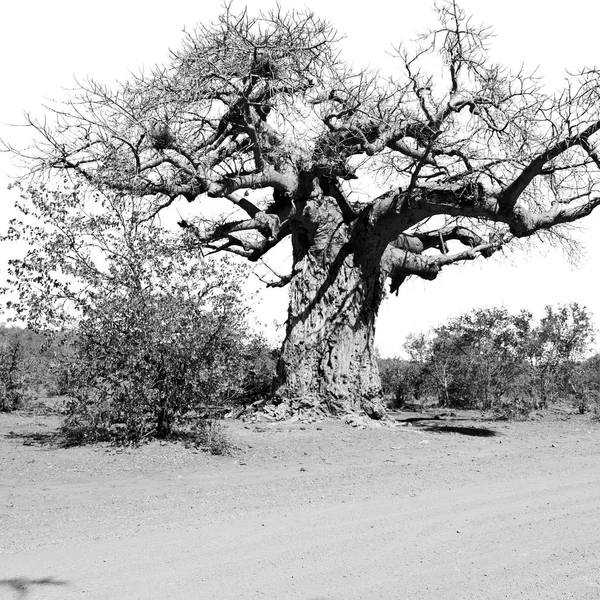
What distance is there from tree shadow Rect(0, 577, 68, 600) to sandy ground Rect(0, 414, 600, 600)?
0.10ft

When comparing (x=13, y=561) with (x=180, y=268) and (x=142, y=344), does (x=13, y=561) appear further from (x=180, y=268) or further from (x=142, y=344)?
(x=180, y=268)

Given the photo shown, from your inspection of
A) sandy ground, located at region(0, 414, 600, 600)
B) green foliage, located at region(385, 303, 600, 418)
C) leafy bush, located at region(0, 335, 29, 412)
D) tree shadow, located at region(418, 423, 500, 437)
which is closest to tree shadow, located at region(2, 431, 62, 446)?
sandy ground, located at region(0, 414, 600, 600)

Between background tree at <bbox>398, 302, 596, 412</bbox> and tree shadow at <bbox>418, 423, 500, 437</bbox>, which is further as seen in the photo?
background tree at <bbox>398, 302, 596, 412</bbox>

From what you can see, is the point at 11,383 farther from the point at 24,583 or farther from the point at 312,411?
the point at 24,583

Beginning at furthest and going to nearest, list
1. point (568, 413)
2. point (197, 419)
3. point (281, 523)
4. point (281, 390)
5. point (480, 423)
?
point (568, 413)
point (480, 423)
point (281, 390)
point (197, 419)
point (281, 523)

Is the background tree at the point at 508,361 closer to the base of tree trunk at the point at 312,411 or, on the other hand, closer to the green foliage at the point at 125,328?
the base of tree trunk at the point at 312,411

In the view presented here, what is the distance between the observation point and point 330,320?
11445 millimetres

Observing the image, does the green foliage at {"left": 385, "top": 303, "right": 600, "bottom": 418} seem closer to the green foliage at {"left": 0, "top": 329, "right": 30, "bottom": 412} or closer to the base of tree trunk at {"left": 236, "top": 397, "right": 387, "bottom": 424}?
the base of tree trunk at {"left": 236, "top": 397, "right": 387, "bottom": 424}

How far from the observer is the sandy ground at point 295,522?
3.73m

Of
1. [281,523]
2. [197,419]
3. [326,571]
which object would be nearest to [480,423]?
[197,419]

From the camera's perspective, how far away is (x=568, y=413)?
16859 millimetres

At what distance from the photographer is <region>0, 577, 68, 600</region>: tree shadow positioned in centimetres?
352

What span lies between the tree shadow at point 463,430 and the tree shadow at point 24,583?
27.7 ft

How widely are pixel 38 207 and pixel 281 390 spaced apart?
17.2ft
